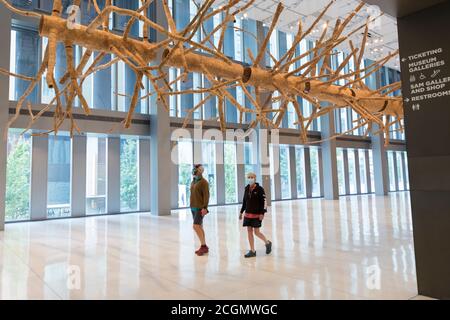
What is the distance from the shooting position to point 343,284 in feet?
12.8

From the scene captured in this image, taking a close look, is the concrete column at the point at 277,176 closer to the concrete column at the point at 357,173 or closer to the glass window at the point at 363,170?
the concrete column at the point at 357,173

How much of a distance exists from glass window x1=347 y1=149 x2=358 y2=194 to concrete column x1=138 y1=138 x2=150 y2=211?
15.2m

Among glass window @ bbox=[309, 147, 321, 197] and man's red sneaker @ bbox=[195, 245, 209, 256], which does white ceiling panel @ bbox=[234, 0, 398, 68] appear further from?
man's red sneaker @ bbox=[195, 245, 209, 256]

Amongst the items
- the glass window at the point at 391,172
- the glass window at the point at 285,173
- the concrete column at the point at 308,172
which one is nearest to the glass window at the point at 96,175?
the glass window at the point at 285,173

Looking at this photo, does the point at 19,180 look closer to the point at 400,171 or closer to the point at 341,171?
the point at 341,171

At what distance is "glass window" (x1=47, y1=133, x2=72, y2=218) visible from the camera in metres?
12.0

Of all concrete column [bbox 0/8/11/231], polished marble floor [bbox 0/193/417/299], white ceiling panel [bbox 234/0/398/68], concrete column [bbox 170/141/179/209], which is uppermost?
white ceiling panel [bbox 234/0/398/68]

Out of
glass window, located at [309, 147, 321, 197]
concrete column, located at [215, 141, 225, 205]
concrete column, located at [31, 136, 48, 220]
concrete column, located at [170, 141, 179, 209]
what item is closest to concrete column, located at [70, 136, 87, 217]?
concrete column, located at [31, 136, 48, 220]

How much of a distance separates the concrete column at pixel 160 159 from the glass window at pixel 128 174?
1.66 m

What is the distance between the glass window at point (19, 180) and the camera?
37.2 feet

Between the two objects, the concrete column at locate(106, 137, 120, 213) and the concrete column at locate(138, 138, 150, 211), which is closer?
the concrete column at locate(106, 137, 120, 213)

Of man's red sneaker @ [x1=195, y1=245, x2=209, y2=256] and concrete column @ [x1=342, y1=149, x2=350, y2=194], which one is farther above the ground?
concrete column @ [x1=342, y1=149, x2=350, y2=194]

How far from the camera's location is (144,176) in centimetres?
1424
